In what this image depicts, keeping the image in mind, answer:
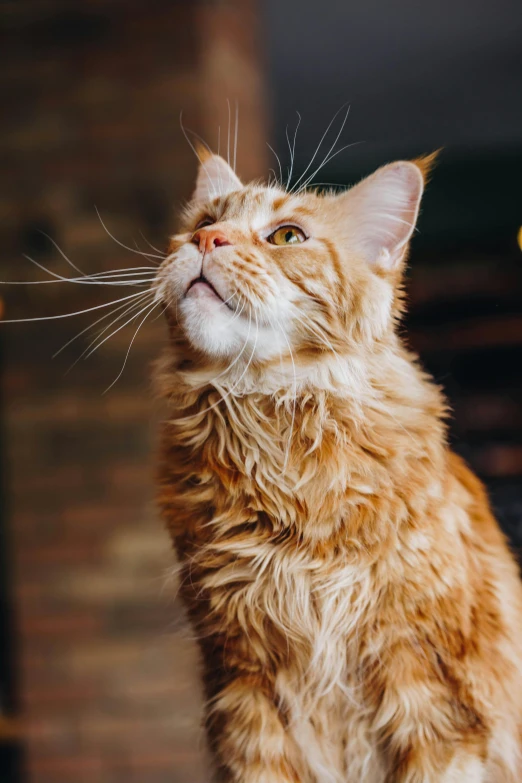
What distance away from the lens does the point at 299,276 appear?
60 cm

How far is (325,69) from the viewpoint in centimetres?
100

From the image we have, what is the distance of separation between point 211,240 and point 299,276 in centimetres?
8

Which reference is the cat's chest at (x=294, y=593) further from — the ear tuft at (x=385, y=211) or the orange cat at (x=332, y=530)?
the ear tuft at (x=385, y=211)

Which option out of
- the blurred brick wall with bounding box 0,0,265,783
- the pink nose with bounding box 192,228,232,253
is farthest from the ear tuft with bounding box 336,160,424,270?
the blurred brick wall with bounding box 0,0,265,783

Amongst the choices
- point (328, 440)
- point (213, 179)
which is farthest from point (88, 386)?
point (328, 440)

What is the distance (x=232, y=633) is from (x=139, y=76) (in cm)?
197

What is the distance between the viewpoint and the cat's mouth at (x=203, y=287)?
1.92 feet

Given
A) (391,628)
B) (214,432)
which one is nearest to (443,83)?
(214,432)

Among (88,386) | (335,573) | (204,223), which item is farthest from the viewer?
(88,386)

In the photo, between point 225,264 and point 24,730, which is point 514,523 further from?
point 24,730

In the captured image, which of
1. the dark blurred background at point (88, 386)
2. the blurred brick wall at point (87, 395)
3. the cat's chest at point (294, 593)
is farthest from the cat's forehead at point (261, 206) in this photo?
the blurred brick wall at point (87, 395)

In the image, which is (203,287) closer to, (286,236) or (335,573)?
(286,236)

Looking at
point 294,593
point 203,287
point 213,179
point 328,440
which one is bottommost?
point 294,593

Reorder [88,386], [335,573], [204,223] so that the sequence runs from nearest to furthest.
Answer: [335,573], [204,223], [88,386]
